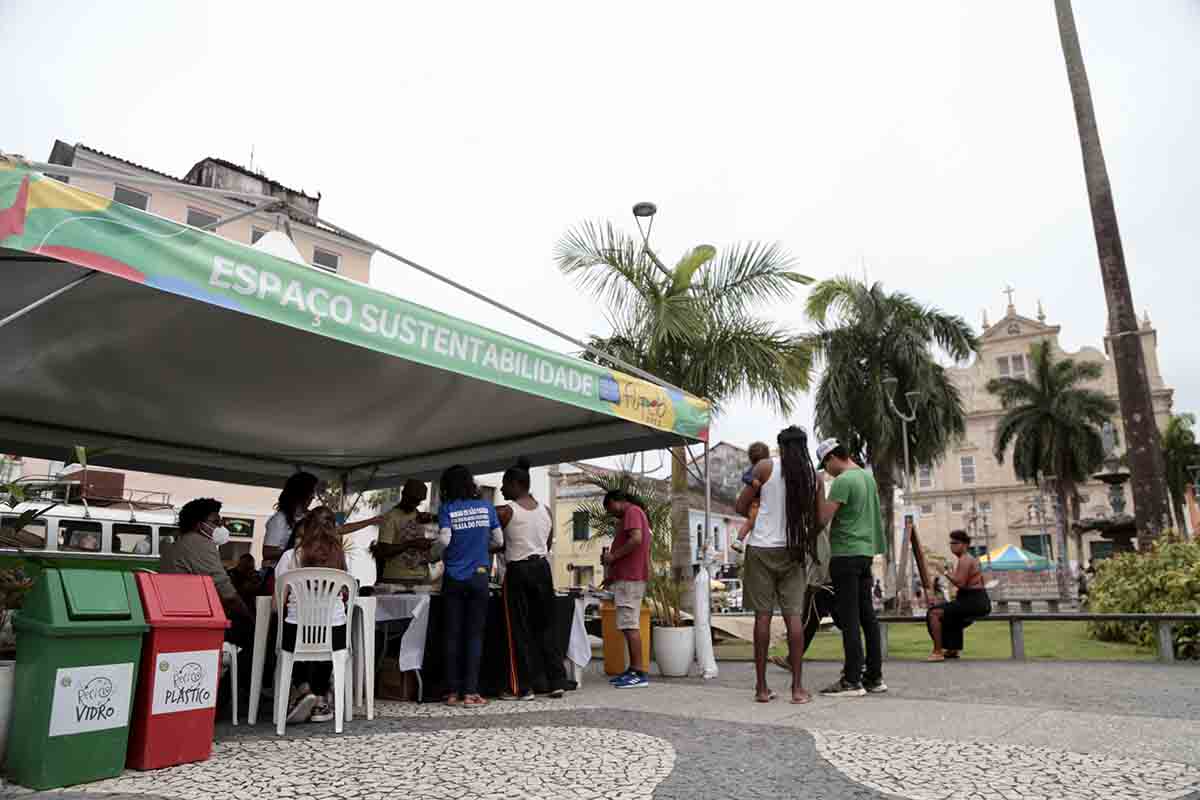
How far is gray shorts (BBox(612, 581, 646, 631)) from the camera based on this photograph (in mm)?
6871

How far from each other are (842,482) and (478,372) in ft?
9.06

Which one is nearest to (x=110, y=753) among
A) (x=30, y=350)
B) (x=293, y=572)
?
(x=293, y=572)

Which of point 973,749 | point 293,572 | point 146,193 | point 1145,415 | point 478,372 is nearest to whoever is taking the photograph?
point 973,749

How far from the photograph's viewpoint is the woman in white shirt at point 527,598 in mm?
6254

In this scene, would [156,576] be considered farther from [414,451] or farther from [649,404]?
[414,451]

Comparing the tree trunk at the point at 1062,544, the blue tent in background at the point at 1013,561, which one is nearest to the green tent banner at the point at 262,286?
the blue tent in background at the point at 1013,561

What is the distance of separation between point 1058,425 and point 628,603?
42797 mm

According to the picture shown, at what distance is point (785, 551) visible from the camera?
18.2ft

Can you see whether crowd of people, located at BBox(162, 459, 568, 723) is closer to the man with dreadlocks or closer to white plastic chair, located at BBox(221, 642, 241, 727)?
white plastic chair, located at BBox(221, 642, 241, 727)

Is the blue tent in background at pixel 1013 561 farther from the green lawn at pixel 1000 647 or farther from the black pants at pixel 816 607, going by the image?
the black pants at pixel 816 607

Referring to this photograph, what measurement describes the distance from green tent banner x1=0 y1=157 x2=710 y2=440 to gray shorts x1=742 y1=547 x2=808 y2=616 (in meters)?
1.60

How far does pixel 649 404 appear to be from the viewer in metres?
6.62

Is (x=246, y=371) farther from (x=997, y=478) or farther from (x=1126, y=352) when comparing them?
(x=997, y=478)

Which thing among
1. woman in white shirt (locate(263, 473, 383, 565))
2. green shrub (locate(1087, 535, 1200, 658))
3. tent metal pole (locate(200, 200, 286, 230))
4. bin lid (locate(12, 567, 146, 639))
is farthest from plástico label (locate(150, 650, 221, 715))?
green shrub (locate(1087, 535, 1200, 658))
